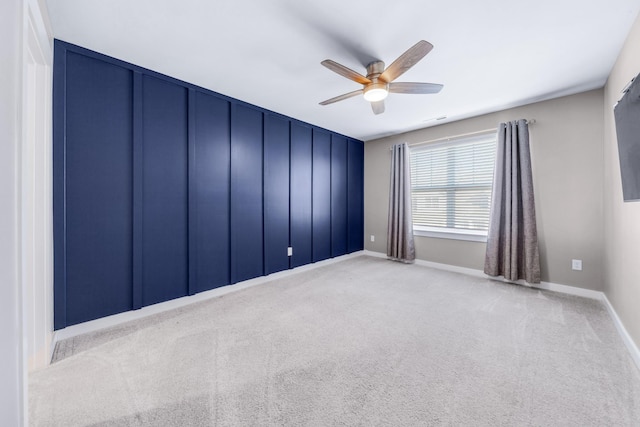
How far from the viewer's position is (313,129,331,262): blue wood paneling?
164 inches

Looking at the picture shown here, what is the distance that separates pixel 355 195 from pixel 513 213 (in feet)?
8.38

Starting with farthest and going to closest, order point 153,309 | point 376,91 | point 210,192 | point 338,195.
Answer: point 338,195 → point 210,192 → point 153,309 → point 376,91

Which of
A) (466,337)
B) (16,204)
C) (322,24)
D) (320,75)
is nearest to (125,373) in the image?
(16,204)

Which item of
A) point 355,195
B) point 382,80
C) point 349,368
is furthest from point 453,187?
point 349,368

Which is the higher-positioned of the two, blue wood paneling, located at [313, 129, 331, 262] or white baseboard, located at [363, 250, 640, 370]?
blue wood paneling, located at [313, 129, 331, 262]

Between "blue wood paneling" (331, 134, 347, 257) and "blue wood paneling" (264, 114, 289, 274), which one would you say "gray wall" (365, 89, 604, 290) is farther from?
"blue wood paneling" (264, 114, 289, 274)

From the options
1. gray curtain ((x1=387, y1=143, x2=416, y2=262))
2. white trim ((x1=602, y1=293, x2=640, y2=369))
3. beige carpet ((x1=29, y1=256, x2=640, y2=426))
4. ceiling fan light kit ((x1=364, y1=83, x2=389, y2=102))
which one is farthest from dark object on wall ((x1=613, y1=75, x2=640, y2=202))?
gray curtain ((x1=387, y1=143, x2=416, y2=262))

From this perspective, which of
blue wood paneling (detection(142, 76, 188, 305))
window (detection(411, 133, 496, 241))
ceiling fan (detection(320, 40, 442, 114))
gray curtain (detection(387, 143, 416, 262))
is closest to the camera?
ceiling fan (detection(320, 40, 442, 114))

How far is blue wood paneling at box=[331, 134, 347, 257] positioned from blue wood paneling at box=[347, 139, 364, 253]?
0.13m

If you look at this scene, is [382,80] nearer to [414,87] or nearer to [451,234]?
[414,87]

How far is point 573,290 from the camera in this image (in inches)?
116

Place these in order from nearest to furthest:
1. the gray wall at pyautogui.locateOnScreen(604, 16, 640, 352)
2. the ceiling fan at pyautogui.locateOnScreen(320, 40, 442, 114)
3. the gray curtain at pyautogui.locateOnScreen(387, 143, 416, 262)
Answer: the gray wall at pyautogui.locateOnScreen(604, 16, 640, 352), the ceiling fan at pyautogui.locateOnScreen(320, 40, 442, 114), the gray curtain at pyautogui.locateOnScreen(387, 143, 416, 262)

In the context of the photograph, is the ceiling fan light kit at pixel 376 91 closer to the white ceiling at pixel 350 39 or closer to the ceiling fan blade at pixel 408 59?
the ceiling fan blade at pixel 408 59

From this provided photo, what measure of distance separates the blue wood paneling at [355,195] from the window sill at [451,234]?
1.12m
